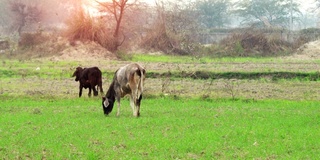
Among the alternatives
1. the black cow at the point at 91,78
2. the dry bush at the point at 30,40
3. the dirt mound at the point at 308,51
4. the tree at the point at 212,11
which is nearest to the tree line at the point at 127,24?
the dry bush at the point at 30,40

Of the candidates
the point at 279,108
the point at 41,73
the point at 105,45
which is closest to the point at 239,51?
the point at 105,45

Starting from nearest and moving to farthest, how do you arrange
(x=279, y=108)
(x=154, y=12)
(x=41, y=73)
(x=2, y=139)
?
(x=2, y=139)
(x=279, y=108)
(x=41, y=73)
(x=154, y=12)

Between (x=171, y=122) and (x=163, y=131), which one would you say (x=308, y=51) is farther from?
(x=163, y=131)

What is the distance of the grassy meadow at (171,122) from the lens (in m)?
11.8

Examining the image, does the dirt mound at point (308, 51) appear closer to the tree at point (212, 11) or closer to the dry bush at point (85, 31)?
the dry bush at point (85, 31)

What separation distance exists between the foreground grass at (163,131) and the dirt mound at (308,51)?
2851cm

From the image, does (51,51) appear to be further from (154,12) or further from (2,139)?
(2,139)

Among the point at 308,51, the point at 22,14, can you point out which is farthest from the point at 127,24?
the point at 22,14

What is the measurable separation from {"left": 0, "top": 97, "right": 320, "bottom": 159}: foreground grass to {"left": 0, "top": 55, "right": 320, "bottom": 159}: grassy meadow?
22mm

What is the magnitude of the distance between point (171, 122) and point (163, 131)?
1.49 meters

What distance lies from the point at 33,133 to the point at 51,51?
31432mm

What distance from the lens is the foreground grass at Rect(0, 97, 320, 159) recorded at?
11602mm

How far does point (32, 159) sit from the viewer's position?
436 inches

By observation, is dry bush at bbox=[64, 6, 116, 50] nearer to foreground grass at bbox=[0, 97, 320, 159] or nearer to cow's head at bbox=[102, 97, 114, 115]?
foreground grass at bbox=[0, 97, 320, 159]
